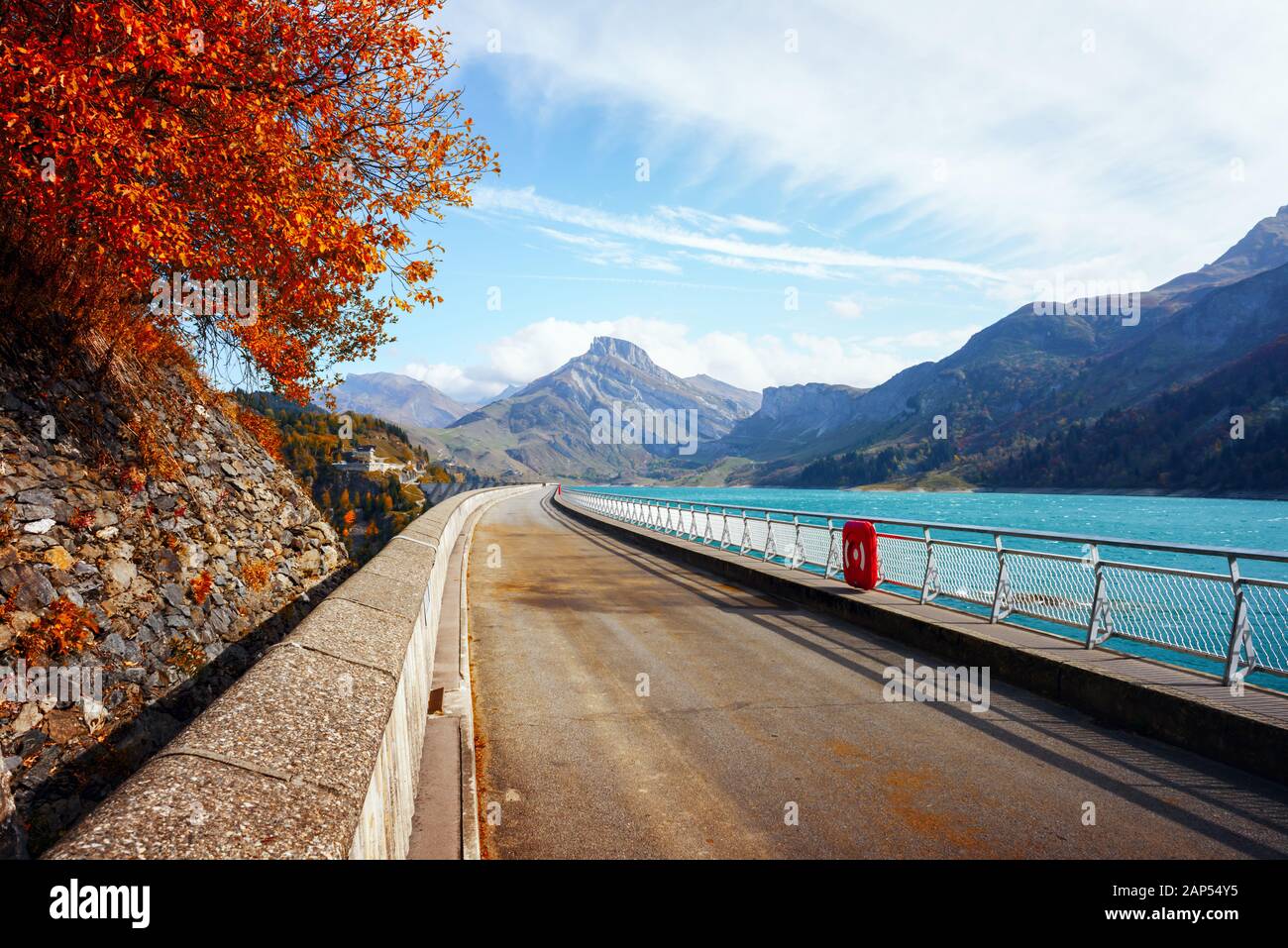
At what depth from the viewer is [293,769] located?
2914 millimetres

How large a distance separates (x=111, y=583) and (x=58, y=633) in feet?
2.99

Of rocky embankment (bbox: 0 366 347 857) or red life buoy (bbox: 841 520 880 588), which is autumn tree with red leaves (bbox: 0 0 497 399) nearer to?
rocky embankment (bbox: 0 366 347 857)

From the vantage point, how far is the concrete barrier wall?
93.4 inches

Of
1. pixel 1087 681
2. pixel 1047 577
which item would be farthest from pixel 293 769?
pixel 1047 577

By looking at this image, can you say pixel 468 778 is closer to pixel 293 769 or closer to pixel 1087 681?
pixel 293 769

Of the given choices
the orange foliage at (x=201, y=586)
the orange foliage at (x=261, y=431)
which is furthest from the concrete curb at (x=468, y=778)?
the orange foliage at (x=261, y=431)

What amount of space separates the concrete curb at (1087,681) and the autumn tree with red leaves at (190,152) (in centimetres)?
763

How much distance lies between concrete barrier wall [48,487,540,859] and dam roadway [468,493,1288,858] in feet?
3.76

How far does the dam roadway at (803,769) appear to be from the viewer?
171 inches

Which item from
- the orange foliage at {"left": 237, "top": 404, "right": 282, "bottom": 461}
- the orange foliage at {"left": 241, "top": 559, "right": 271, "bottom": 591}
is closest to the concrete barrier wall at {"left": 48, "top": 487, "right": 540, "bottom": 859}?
the orange foliage at {"left": 241, "top": 559, "right": 271, "bottom": 591}

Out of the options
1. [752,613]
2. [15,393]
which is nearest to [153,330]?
[15,393]

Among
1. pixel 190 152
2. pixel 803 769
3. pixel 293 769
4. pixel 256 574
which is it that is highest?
pixel 190 152

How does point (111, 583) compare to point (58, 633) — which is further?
point (111, 583)
